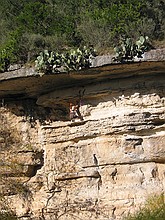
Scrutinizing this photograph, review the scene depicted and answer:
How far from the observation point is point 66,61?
24.1 ft

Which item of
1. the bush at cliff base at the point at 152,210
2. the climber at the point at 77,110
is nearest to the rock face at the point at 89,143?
the climber at the point at 77,110

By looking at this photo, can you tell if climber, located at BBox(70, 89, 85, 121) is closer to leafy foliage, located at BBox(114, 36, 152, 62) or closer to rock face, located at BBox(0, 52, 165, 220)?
rock face, located at BBox(0, 52, 165, 220)

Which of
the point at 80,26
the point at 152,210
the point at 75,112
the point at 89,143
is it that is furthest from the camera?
the point at 80,26

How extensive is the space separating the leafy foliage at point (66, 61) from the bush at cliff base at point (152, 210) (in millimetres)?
2640

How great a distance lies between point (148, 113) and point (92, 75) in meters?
1.24

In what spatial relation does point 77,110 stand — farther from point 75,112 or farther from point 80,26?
point 80,26

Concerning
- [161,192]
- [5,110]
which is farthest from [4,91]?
[161,192]

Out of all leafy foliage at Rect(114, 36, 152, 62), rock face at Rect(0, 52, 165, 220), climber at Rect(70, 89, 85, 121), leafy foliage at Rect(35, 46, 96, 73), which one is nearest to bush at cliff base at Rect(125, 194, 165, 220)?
rock face at Rect(0, 52, 165, 220)

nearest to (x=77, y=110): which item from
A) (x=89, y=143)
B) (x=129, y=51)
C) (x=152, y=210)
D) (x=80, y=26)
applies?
(x=89, y=143)

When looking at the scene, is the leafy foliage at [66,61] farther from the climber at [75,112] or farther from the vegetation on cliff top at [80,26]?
the climber at [75,112]

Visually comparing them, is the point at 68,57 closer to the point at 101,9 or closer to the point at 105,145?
the point at 105,145

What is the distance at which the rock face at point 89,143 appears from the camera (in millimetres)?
7461

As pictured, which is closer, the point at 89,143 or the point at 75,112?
the point at 89,143

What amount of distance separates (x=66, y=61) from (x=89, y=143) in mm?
1676
